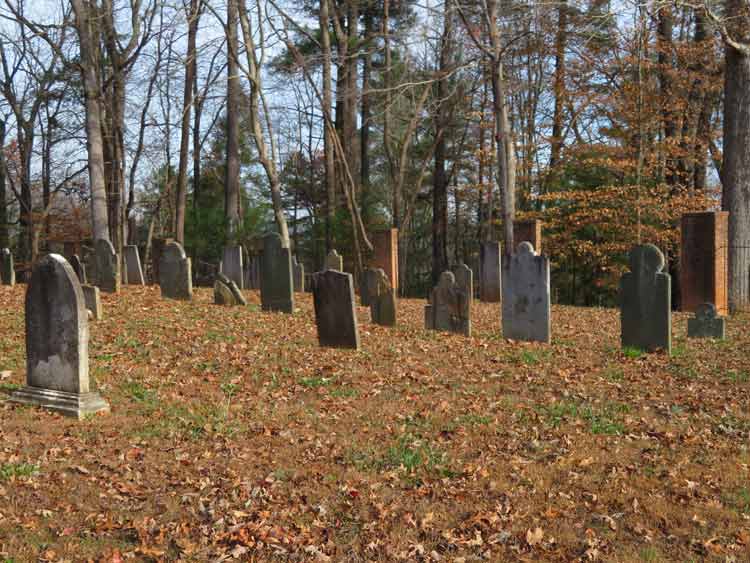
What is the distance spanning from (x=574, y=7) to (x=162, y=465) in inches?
916

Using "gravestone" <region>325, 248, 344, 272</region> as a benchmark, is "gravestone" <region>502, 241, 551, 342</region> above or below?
below

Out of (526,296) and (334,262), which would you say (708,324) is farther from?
(334,262)

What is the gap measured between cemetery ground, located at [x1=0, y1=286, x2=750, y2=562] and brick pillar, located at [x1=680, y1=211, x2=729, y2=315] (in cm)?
598

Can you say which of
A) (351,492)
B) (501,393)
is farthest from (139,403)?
(501,393)

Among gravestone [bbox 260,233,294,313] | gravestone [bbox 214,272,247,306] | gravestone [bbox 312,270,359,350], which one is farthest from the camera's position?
gravestone [bbox 214,272,247,306]

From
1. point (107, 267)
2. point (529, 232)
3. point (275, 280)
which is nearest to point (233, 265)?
point (107, 267)

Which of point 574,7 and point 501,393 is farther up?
point 574,7

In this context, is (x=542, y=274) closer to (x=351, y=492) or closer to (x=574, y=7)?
(x=351, y=492)

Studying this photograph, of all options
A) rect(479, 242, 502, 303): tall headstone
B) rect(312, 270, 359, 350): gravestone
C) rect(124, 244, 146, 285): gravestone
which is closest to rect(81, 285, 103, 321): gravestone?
rect(312, 270, 359, 350): gravestone

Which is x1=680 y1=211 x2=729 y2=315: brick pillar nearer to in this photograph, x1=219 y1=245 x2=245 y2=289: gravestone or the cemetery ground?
the cemetery ground

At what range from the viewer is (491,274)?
19.2m

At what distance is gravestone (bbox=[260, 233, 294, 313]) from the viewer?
13.8 m

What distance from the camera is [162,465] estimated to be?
19.1 feet

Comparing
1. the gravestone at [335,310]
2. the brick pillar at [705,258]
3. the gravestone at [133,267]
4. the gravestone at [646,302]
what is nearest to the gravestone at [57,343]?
the gravestone at [335,310]
